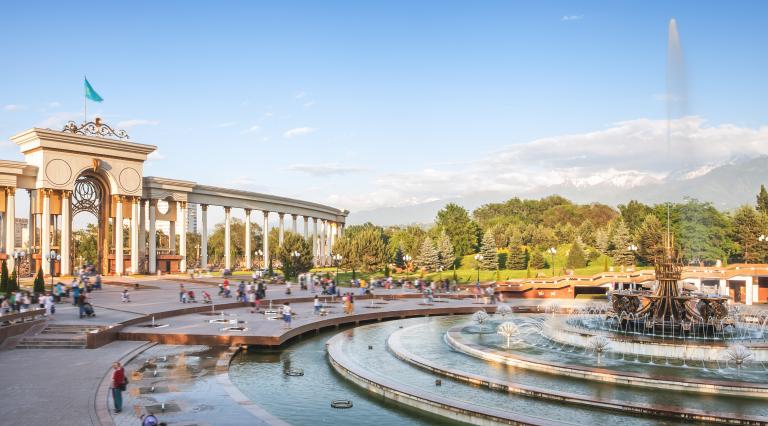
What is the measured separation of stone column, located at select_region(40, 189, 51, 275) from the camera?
47094 mm

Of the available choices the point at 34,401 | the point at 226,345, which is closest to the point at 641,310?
the point at 226,345

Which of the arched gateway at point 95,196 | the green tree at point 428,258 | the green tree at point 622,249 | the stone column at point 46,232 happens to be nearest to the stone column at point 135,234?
the arched gateway at point 95,196

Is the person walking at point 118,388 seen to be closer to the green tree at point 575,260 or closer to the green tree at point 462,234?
the green tree at point 575,260

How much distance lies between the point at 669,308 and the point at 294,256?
132 feet

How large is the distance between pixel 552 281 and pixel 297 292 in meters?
20.2

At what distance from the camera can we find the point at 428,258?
76000mm

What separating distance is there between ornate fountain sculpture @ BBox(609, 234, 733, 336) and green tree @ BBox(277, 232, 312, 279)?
3766 centimetres

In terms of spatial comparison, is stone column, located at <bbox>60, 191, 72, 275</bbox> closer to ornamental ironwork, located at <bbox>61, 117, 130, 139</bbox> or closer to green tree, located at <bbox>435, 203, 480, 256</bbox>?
ornamental ironwork, located at <bbox>61, 117, 130, 139</bbox>

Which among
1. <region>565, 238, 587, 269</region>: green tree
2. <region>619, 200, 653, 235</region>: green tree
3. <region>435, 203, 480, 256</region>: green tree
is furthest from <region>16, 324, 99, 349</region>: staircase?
<region>619, 200, 653, 235</region>: green tree

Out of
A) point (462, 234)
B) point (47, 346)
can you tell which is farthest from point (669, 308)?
point (462, 234)

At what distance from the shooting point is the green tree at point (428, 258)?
75.8 meters

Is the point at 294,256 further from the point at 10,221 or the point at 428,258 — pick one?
the point at 10,221

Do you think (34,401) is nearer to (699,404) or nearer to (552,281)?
(699,404)

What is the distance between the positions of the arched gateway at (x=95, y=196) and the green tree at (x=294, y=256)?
9.25 m
